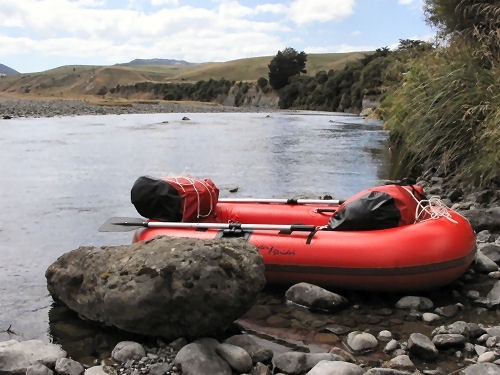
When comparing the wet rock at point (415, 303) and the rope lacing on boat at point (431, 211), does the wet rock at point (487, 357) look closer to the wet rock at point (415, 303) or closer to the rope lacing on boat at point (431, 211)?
the wet rock at point (415, 303)

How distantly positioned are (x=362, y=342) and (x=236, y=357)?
91cm

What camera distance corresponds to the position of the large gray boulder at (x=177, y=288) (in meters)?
3.83

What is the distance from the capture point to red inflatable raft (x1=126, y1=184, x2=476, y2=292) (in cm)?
458

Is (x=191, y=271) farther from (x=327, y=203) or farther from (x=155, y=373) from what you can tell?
(x=327, y=203)

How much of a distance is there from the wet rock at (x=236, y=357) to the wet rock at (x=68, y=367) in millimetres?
881

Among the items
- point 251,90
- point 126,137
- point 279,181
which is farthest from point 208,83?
point 279,181

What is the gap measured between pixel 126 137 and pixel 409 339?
1826cm

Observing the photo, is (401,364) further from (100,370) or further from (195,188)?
(195,188)

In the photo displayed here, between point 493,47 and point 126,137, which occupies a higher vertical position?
point 493,47

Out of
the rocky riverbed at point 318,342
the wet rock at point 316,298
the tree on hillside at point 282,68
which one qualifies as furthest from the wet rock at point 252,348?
the tree on hillside at point 282,68

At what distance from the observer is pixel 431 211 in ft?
16.7

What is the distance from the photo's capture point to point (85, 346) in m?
3.93

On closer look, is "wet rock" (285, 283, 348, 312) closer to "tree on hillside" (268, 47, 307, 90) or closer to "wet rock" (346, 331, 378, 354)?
"wet rock" (346, 331, 378, 354)

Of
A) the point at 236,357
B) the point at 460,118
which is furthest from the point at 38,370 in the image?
the point at 460,118
